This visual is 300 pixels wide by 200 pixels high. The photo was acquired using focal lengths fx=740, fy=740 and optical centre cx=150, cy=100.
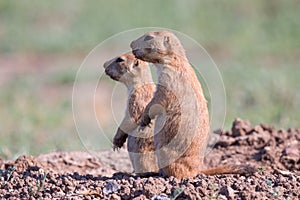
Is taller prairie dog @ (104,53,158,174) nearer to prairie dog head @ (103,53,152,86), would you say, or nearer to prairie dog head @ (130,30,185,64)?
prairie dog head @ (103,53,152,86)

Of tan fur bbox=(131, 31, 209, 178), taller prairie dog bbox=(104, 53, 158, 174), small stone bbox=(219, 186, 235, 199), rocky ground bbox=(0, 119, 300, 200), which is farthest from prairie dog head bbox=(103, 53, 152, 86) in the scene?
small stone bbox=(219, 186, 235, 199)

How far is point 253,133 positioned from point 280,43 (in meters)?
11.6

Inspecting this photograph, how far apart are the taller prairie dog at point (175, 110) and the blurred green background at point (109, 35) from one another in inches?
112

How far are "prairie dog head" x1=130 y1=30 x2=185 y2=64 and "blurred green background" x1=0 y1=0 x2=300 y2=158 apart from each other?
2.82m

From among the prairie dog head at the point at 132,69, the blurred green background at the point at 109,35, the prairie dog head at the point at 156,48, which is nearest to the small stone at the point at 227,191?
the prairie dog head at the point at 156,48

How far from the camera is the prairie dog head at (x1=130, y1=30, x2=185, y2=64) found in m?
5.26

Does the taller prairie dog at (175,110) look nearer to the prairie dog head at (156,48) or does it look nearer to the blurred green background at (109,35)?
the prairie dog head at (156,48)

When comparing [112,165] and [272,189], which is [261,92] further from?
[272,189]

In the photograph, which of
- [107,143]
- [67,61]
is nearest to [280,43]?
[67,61]

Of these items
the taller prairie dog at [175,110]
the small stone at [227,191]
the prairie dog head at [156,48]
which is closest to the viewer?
the small stone at [227,191]

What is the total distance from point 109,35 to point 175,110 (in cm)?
1411

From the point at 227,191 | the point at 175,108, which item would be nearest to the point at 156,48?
the point at 175,108

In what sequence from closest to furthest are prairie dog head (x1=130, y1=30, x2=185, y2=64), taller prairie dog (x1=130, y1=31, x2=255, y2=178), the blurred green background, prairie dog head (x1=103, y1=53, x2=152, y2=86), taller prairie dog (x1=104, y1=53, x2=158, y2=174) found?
taller prairie dog (x1=130, y1=31, x2=255, y2=178) < prairie dog head (x1=130, y1=30, x2=185, y2=64) < taller prairie dog (x1=104, y1=53, x2=158, y2=174) < prairie dog head (x1=103, y1=53, x2=152, y2=86) < the blurred green background

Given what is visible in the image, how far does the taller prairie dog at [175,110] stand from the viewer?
5.11 meters
